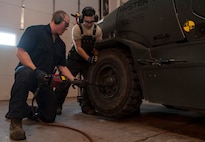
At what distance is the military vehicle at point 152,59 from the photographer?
5.50 feet

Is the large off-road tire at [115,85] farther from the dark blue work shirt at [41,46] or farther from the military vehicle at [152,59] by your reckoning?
the dark blue work shirt at [41,46]

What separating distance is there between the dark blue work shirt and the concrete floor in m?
0.57

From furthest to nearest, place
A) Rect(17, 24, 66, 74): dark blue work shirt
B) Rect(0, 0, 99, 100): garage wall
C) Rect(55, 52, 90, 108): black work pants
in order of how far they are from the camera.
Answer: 1. Rect(0, 0, 99, 100): garage wall
2. Rect(55, 52, 90, 108): black work pants
3. Rect(17, 24, 66, 74): dark blue work shirt

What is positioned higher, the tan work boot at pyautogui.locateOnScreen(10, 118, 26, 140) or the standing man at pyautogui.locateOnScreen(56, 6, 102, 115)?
the standing man at pyautogui.locateOnScreen(56, 6, 102, 115)

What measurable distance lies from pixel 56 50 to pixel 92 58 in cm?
51

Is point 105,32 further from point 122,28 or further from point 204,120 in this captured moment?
point 204,120

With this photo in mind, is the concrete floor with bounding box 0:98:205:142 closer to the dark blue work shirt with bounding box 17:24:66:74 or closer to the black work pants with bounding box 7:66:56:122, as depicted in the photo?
the black work pants with bounding box 7:66:56:122

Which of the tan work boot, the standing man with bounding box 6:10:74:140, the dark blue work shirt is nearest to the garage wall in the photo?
the standing man with bounding box 6:10:74:140

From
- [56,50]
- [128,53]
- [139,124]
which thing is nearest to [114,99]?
[139,124]

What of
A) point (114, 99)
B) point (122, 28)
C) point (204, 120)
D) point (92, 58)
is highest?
point (122, 28)

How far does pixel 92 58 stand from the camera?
8.43 feet

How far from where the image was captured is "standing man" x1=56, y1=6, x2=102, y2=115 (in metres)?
2.63

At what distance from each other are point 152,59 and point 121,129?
2.21ft

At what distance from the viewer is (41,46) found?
2029 millimetres
